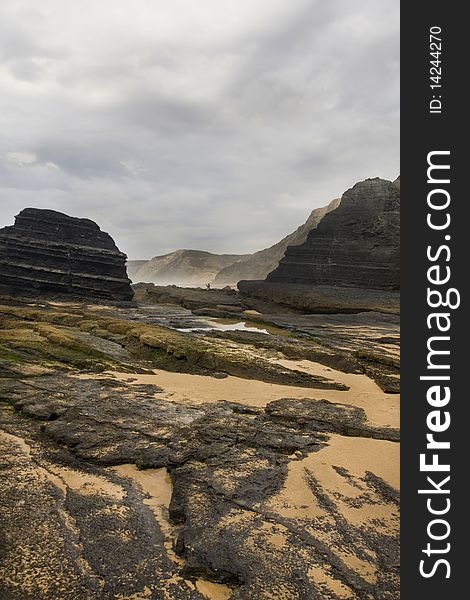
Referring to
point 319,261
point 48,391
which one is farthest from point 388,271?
point 48,391

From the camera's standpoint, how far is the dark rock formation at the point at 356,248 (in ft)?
130

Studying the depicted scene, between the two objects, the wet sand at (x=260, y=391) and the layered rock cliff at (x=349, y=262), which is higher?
the layered rock cliff at (x=349, y=262)

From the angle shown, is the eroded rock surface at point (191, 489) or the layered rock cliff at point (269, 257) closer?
the eroded rock surface at point (191, 489)

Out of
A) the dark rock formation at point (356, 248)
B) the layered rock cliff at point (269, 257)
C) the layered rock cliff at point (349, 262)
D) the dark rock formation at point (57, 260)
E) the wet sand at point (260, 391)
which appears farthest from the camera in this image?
the layered rock cliff at point (269, 257)

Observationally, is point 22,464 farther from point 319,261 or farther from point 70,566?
point 319,261

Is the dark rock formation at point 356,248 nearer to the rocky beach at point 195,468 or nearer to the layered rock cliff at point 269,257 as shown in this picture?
the rocky beach at point 195,468

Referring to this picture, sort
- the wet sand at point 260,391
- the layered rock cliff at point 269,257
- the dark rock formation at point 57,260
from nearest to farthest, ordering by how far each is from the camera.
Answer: the wet sand at point 260,391
the dark rock formation at point 57,260
the layered rock cliff at point 269,257

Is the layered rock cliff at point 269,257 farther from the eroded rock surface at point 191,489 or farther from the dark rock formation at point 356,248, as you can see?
the eroded rock surface at point 191,489

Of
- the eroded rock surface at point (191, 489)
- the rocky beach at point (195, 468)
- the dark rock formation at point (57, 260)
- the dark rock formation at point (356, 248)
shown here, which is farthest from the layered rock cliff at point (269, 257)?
the eroded rock surface at point (191, 489)

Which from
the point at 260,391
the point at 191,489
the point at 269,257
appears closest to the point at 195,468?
the point at 191,489

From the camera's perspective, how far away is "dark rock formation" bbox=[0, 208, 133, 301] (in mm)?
39438

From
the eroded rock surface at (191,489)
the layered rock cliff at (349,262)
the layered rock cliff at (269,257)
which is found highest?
the layered rock cliff at (269,257)

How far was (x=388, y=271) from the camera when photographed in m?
38.8

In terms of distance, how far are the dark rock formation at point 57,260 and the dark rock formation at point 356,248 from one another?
1732 centimetres
